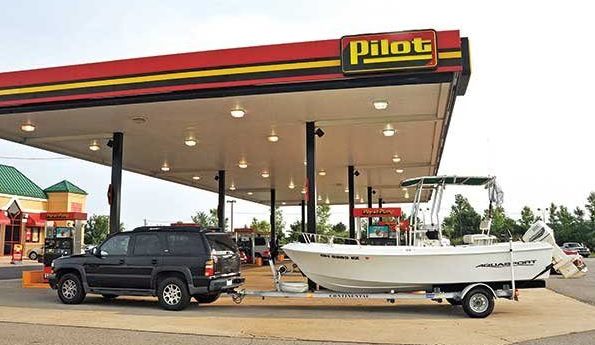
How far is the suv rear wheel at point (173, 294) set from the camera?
11.7 m

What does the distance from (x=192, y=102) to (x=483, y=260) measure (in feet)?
23.6

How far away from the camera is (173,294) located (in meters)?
11.8

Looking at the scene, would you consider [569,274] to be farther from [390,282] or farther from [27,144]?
[27,144]

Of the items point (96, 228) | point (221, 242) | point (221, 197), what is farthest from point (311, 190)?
point (96, 228)

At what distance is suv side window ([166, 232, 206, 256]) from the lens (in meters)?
11.9

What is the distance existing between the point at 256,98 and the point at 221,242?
330cm

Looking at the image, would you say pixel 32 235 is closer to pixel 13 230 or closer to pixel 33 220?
pixel 33 220

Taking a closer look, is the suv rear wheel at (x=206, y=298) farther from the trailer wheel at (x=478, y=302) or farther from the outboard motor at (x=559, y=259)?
the outboard motor at (x=559, y=259)

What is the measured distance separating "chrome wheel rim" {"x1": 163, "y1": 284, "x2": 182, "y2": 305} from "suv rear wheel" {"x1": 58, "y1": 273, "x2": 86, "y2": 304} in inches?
86.7

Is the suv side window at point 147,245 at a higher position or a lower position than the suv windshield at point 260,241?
lower

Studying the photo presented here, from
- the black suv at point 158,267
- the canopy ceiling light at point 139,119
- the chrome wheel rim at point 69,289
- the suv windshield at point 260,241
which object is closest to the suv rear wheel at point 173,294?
the black suv at point 158,267

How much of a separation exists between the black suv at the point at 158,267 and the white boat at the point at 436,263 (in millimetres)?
1656

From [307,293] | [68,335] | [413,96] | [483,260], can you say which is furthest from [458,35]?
[68,335]

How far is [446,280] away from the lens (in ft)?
36.4
